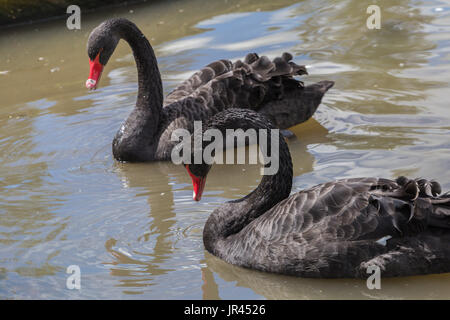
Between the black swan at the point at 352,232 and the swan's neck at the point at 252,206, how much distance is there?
0.13 feet

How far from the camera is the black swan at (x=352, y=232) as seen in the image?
4234 millimetres

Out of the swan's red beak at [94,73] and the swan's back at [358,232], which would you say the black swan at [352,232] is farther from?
the swan's red beak at [94,73]

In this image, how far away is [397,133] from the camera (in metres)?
6.50

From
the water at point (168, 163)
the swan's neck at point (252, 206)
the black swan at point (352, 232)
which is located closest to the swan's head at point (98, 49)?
the water at point (168, 163)

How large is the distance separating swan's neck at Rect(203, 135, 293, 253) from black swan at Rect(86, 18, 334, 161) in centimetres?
185

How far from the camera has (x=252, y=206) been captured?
4867 mm

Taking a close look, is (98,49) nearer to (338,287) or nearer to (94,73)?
(94,73)

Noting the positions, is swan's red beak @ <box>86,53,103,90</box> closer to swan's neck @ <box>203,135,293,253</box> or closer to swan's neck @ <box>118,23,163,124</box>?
swan's neck @ <box>118,23,163,124</box>

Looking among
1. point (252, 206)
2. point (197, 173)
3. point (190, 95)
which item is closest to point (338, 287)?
point (252, 206)
